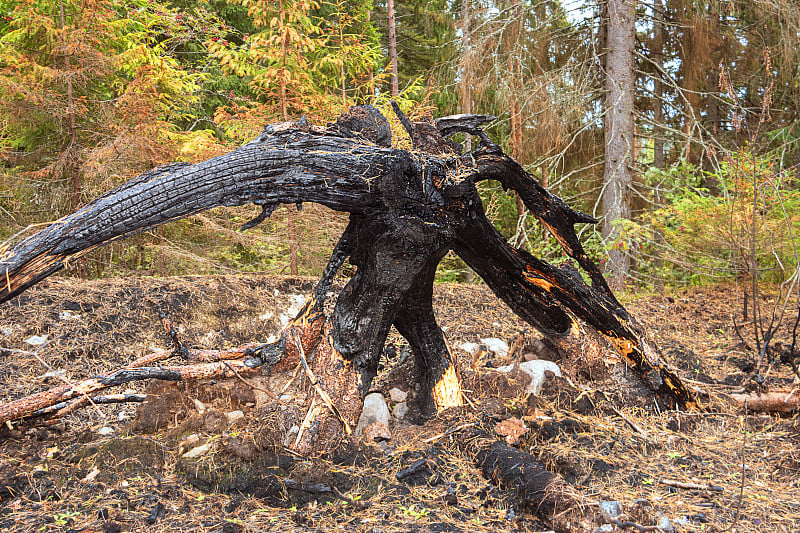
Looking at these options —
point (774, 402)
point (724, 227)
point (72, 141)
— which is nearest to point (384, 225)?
point (774, 402)

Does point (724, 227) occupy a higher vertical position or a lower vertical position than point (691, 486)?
higher

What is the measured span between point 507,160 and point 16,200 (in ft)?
22.1

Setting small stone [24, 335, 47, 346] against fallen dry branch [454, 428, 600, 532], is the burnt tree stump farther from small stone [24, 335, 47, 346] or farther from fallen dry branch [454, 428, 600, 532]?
small stone [24, 335, 47, 346]

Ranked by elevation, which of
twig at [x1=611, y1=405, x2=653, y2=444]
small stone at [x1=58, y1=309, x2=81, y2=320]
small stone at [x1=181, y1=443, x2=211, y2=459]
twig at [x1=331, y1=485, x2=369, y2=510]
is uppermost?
small stone at [x1=58, y1=309, x2=81, y2=320]

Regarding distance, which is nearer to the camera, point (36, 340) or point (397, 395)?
point (397, 395)

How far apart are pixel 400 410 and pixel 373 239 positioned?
1435 mm

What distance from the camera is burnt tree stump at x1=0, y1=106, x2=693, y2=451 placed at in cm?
235

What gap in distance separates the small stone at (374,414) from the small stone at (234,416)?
0.84 m

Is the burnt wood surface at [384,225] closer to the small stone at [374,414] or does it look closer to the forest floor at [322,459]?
the small stone at [374,414]

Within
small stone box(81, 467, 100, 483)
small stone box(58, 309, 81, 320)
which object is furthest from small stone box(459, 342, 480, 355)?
small stone box(58, 309, 81, 320)

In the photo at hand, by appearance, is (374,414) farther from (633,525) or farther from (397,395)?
(633,525)

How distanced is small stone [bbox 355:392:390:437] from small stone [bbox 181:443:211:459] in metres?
0.96

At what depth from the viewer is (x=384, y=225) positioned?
303 cm

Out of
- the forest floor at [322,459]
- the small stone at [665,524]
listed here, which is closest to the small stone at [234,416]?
the forest floor at [322,459]
